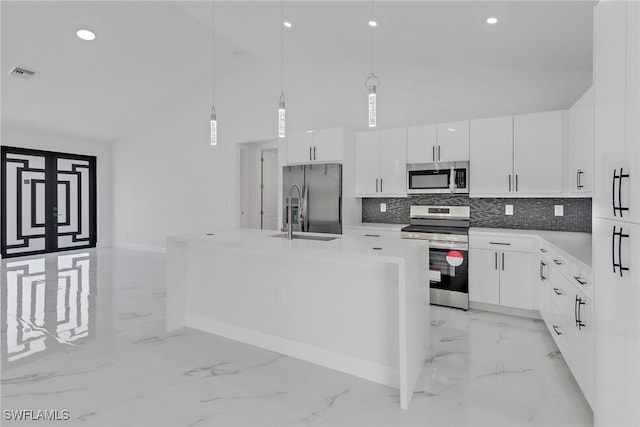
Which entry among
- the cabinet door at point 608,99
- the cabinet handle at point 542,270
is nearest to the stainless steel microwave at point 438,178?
the cabinet handle at point 542,270

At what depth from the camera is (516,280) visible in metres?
3.54

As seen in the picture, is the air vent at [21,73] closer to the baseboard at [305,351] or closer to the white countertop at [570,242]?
the baseboard at [305,351]

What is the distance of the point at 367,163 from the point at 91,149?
7.10 m

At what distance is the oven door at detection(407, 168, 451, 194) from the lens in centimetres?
421

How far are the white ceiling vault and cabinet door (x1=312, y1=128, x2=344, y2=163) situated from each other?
115 cm

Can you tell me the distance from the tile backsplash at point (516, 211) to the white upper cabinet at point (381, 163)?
39 cm

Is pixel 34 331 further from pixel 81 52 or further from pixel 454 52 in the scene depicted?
pixel 454 52

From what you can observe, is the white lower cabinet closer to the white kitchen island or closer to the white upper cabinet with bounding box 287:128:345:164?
the white kitchen island

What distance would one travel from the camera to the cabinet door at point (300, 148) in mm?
4973

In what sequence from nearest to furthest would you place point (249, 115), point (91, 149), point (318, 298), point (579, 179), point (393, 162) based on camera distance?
point (318, 298) < point (579, 179) < point (393, 162) < point (249, 115) < point (91, 149)

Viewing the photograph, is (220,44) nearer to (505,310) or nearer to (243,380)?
(243,380)

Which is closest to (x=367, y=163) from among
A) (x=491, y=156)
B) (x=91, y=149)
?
(x=491, y=156)

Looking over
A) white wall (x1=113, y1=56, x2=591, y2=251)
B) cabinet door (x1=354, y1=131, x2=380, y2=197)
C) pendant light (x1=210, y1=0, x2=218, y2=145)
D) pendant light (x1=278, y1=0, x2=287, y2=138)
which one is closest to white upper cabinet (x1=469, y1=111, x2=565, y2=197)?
white wall (x1=113, y1=56, x2=591, y2=251)

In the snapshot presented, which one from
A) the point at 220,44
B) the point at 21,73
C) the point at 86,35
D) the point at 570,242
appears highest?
the point at 220,44
